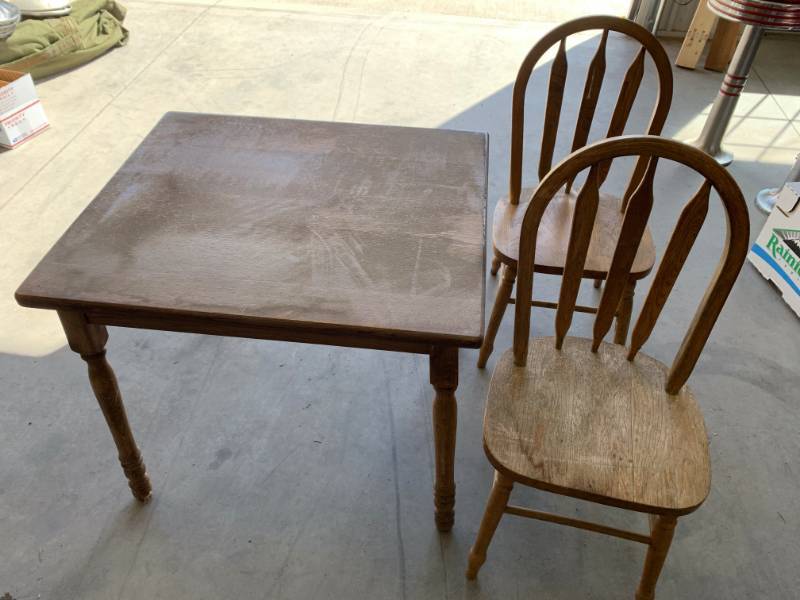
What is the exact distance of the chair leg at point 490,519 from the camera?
1284mm

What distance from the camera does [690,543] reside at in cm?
157

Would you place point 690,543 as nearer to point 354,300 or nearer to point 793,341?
point 793,341

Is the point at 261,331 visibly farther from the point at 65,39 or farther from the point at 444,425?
the point at 65,39

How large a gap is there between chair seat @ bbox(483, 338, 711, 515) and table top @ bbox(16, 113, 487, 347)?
251 millimetres

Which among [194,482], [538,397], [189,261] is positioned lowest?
[194,482]

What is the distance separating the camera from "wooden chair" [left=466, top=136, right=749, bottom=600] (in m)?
1.13

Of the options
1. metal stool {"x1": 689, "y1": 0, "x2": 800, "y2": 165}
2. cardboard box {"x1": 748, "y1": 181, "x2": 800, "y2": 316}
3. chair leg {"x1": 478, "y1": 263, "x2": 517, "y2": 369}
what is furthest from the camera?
metal stool {"x1": 689, "y1": 0, "x2": 800, "y2": 165}

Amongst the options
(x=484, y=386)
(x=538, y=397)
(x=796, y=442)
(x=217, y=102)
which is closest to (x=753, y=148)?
(x=796, y=442)

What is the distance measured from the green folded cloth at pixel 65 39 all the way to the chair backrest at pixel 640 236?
327cm

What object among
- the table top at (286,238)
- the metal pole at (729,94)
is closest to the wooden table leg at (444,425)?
the table top at (286,238)

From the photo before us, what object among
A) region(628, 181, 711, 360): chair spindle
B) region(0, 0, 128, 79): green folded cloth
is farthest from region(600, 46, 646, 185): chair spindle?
region(0, 0, 128, 79): green folded cloth

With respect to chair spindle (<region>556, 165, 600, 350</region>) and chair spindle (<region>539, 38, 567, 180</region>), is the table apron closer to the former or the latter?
chair spindle (<region>556, 165, 600, 350</region>)

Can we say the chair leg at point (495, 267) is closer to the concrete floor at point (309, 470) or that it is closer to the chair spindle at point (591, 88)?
the concrete floor at point (309, 470)

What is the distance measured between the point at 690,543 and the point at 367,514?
2.63ft
